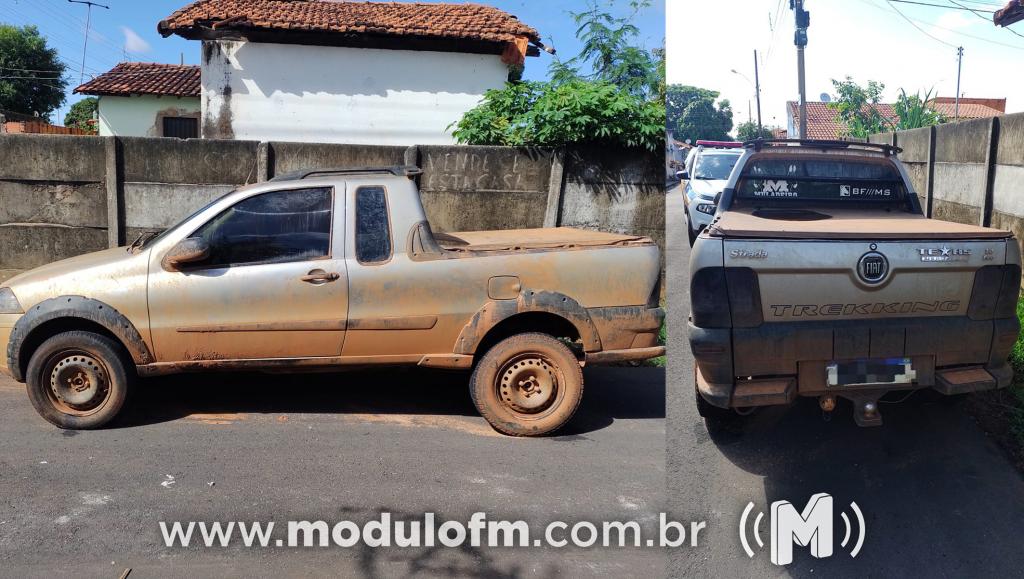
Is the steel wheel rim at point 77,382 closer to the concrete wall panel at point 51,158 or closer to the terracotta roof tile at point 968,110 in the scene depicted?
the concrete wall panel at point 51,158

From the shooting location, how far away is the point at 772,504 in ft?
8.67

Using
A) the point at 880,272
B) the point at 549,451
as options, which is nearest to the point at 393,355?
the point at 549,451

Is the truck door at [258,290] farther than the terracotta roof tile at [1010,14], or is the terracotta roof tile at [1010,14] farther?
the truck door at [258,290]

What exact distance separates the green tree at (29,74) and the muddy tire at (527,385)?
108ft

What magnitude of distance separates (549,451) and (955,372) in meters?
2.37

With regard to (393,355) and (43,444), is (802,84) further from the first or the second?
(43,444)

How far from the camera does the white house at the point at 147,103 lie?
63.0 ft

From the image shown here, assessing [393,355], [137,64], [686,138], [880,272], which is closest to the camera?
[686,138]

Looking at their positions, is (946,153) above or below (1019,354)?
above

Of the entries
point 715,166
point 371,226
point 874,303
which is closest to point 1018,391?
point 874,303

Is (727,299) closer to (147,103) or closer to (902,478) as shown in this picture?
(902,478)

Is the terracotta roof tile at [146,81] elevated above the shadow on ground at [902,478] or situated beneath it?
elevated above

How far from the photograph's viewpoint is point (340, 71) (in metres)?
11.6

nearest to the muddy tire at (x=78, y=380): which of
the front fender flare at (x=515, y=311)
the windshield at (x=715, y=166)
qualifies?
the front fender flare at (x=515, y=311)
